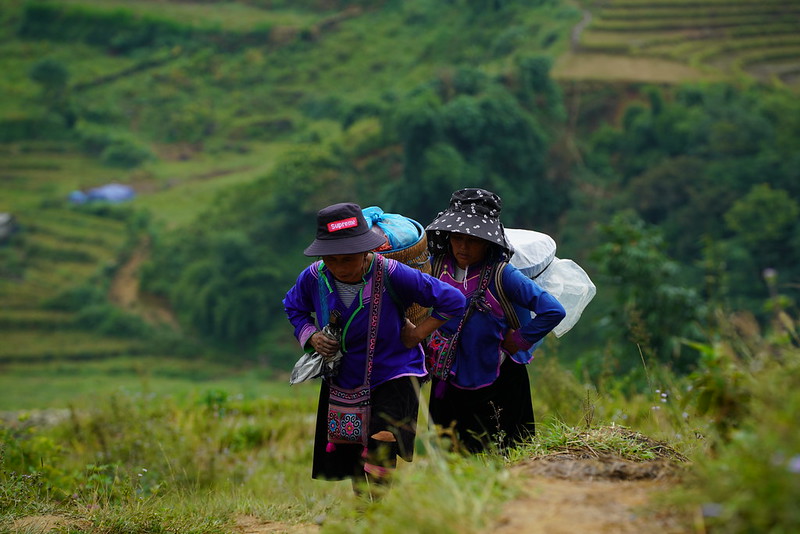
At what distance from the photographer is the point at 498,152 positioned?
1254 inches

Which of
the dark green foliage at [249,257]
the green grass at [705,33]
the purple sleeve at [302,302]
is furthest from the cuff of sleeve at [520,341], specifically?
the green grass at [705,33]

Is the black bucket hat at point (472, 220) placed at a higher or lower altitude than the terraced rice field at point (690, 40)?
lower

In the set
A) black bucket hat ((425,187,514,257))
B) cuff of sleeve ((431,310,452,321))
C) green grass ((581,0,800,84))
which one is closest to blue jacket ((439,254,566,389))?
black bucket hat ((425,187,514,257))

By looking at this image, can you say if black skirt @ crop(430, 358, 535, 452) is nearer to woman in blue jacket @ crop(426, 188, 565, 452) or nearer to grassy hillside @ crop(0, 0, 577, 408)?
woman in blue jacket @ crop(426, 188, 565, 452)

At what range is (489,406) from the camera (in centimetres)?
369

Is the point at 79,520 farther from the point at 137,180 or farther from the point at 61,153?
the point at 61,153

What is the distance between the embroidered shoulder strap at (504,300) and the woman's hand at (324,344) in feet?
2.32

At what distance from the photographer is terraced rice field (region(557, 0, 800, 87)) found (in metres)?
36.8

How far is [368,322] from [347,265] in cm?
25

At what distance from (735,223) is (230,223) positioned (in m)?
19.5

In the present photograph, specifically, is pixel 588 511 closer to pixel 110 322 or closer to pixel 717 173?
pixel 717 173

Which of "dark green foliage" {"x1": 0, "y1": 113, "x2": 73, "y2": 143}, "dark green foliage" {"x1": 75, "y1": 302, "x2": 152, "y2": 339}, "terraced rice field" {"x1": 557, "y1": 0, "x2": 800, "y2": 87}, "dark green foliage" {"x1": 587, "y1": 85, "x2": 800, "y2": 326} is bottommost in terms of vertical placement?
"dark green foliage" {"x1": 75, "y1": 302, "x2": 152, "y2": 339}

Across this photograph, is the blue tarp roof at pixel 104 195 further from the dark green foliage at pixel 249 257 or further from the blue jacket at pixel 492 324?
the blue jacket at pixel 492 324

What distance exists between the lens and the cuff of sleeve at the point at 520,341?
3.52 m
